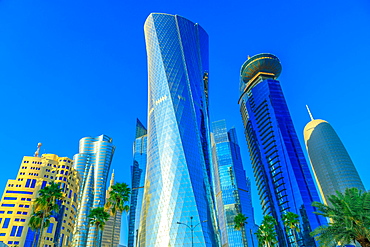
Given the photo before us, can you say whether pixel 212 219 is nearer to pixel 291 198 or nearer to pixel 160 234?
pixel 160 234

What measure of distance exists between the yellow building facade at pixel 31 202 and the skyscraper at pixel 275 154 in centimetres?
9910

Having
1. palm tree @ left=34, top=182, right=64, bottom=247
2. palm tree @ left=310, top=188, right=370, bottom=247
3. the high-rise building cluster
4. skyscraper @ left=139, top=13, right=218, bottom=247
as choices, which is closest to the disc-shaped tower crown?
the high-rise building cluster

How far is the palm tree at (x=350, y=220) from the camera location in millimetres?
30688

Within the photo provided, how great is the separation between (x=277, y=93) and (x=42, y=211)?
150650 mm

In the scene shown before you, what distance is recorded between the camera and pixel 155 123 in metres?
94.4

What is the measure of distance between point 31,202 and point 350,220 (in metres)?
98.0

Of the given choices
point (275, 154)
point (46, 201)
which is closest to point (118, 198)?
point (46, 201)

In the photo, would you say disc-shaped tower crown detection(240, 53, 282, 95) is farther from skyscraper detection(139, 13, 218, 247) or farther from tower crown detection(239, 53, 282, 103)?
skyscraper detection(139, 13, 218, 247)

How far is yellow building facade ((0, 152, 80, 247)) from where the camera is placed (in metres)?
87.6

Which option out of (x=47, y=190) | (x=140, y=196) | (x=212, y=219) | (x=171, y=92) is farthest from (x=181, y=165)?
(x=140, y=196)

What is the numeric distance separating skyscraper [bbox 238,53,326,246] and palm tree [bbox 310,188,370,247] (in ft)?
300

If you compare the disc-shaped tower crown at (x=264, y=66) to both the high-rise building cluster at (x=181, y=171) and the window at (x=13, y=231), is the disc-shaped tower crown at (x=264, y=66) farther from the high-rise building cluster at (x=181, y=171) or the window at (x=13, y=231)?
the window at (x=13, y=231)

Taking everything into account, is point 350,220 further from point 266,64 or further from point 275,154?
point 266,64

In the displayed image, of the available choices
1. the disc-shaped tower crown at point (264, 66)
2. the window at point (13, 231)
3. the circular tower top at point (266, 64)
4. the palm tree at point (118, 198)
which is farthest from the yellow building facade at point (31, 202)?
the circular tower top at point (266, 64)
